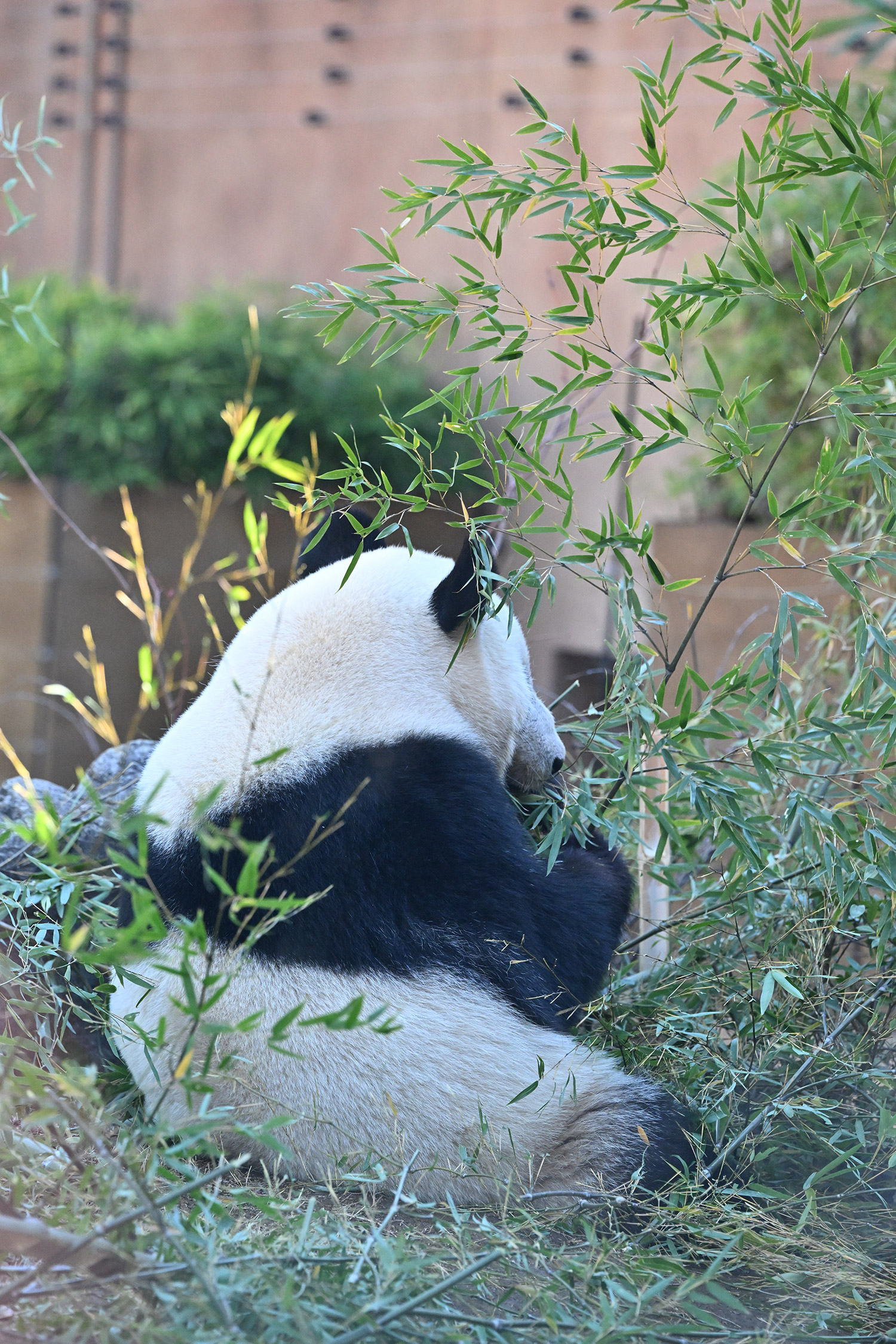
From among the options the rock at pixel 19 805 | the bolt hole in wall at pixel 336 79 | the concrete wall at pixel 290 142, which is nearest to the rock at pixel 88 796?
the rock at pixel 19 805

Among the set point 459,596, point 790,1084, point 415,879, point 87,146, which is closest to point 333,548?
point 459,596

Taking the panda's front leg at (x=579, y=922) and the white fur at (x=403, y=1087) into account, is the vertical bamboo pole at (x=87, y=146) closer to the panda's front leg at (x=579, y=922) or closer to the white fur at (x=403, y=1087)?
the panda's front leg at (x=579, y=922)

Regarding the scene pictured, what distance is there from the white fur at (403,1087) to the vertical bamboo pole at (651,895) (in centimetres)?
46

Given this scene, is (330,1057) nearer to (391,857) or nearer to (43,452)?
(391,857)

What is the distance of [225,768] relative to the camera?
184 cm

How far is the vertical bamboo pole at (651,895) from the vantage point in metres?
2.33

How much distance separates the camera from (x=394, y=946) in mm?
A: 1776

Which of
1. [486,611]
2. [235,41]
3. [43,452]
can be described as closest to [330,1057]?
[486,611]

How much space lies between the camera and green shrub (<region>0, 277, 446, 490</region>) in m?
5.66

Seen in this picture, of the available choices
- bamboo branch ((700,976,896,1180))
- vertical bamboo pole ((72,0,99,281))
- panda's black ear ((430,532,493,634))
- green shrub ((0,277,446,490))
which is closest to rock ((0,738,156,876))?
panda's black ear ((430,532,493,634))

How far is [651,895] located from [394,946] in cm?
102

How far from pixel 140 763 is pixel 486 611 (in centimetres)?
119

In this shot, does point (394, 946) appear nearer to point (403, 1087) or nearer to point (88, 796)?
point (403, 1087)

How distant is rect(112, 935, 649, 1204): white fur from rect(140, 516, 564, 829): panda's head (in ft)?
0.97
